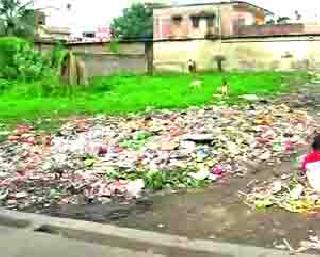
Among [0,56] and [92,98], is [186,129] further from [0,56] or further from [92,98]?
[0,56]

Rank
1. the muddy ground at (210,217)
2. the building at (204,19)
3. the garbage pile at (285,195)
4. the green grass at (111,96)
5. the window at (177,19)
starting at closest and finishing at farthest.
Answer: the muddy ground at (210,217) < the garbage pile at (285,195) < the green grass at (111,96) < the building at (204,19) < the window at (177,19)

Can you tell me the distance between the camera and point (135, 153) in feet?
25.8

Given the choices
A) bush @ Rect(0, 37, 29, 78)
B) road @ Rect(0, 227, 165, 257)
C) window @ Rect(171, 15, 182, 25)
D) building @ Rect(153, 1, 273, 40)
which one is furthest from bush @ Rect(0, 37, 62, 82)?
road @ Rect(0, 227, 165, 257)

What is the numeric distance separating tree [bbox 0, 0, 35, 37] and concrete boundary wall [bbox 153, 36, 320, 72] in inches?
259

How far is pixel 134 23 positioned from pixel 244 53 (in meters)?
22.0

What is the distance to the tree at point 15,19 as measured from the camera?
3154 centimetres

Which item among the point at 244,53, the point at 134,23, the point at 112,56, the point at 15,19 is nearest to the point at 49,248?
the point at 112,56

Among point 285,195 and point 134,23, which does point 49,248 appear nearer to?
point 285,195

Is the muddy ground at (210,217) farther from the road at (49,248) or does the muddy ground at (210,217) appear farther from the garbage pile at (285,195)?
the road at (49,248)

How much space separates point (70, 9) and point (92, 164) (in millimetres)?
34948

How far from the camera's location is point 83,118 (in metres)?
12.1

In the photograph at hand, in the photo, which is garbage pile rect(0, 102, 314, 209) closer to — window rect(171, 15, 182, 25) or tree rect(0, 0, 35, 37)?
tree rect(0, 0, 35, 37)

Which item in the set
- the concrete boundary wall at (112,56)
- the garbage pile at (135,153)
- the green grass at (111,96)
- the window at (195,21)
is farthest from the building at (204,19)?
the garbage pile at (135,153)

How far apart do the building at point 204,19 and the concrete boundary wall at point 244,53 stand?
42.5 inches
